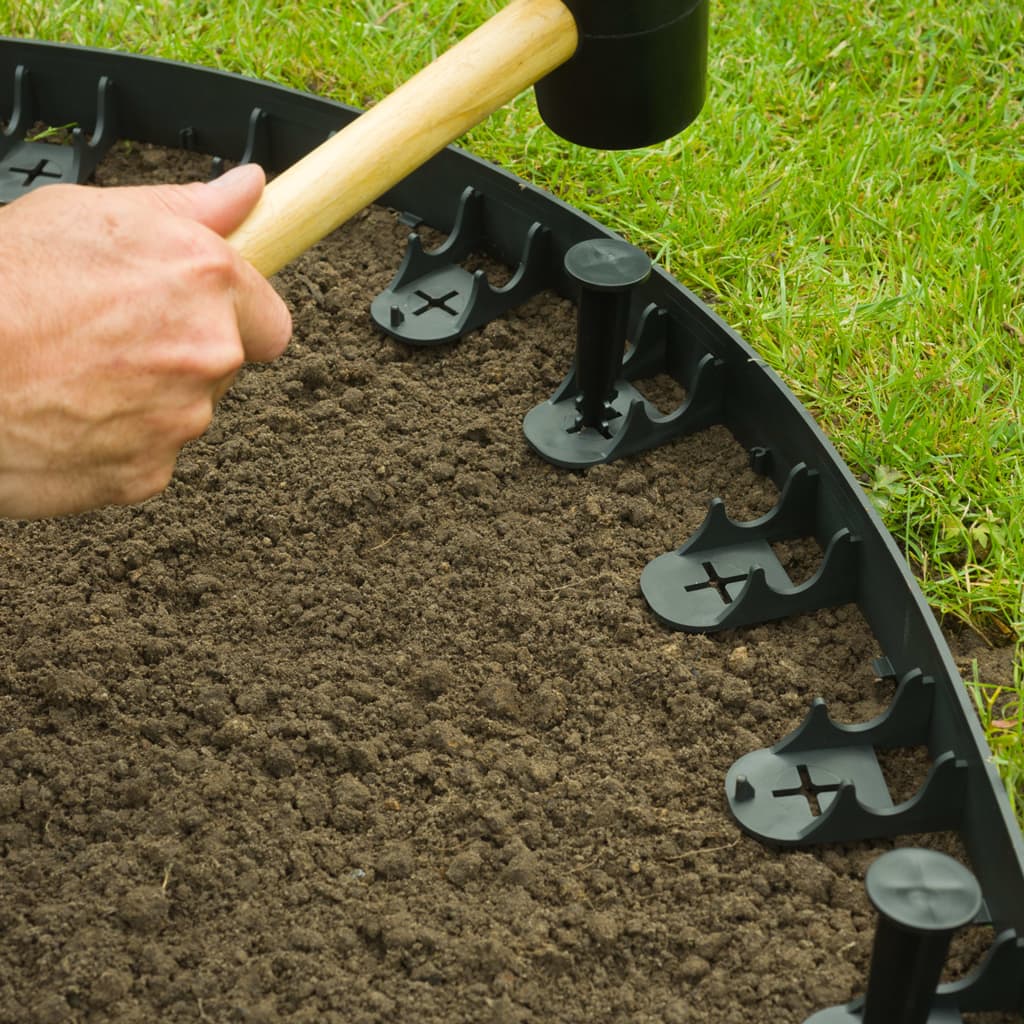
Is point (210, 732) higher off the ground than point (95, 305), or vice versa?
point (95, 305)

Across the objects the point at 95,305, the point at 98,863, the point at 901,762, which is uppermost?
the point at 95,305

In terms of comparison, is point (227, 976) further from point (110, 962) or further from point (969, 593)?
point (969, 593)

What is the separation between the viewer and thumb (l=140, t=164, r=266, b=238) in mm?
1837

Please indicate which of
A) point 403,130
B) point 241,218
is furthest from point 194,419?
point 403,130

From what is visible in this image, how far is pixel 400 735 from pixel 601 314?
78 cm

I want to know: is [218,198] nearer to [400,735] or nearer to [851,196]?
[400,735]

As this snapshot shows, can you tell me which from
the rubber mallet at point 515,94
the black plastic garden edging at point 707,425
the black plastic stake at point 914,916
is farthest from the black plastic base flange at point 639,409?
the black plastic stake at point 914,916

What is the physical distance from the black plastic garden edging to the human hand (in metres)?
0.76

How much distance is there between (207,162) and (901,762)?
6.61 ft

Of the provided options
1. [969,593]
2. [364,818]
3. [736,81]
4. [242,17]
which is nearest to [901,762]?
[969,593]

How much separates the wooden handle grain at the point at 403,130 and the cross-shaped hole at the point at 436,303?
68 cm

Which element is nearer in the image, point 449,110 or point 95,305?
point 95,305

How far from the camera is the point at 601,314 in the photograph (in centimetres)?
243

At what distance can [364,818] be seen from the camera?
2.09m
